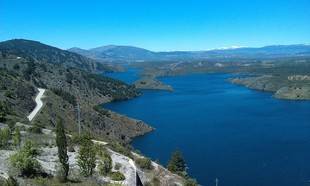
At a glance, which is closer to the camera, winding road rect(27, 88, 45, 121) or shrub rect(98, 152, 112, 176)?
shrub rect(98, 152, 112, 176)

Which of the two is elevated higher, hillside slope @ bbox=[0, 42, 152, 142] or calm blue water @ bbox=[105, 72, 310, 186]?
hillside slope @ bbox=[0, 42, 152, 142]

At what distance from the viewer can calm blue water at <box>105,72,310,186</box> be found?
229 feet

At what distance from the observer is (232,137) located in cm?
9638

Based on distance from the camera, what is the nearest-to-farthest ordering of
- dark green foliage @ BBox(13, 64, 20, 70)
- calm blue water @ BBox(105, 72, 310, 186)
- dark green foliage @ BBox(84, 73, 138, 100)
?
calm blue water @ BBox(105, 72, 310, 186) < dark green foliage @ BBox(13, 64, 20, 70) < dark green foliage @ BBox(84, 73, 138, 100)

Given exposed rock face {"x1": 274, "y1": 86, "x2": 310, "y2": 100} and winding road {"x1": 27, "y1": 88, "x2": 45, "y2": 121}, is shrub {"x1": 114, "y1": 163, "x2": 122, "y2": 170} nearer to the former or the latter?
winding road {"x1": 27, "y1": 88, "x2": 45, "y2": 121}

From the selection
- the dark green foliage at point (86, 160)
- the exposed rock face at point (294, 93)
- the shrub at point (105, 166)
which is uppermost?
the dark green foliage at point (86, 160)

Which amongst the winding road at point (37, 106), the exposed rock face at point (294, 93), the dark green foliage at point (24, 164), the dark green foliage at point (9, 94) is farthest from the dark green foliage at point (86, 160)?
the exposed rock face at point (294, 93)

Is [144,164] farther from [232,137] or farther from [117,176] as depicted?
[232,137]

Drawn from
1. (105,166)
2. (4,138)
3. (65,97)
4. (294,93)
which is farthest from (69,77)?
(105,166)

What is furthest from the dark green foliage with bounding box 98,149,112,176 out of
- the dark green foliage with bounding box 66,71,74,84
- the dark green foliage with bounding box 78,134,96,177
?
the dark green foliage with bounding box 66,71,74,84

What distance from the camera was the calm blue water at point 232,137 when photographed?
2748 inches

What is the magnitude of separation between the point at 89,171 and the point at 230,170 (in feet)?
146

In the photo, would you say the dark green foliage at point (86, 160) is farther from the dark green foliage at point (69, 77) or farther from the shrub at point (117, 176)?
the dark green foliage at point (69, 77)

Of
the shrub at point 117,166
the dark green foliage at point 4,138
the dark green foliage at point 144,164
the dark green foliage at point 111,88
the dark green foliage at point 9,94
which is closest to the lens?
the shrub at point 117,166
